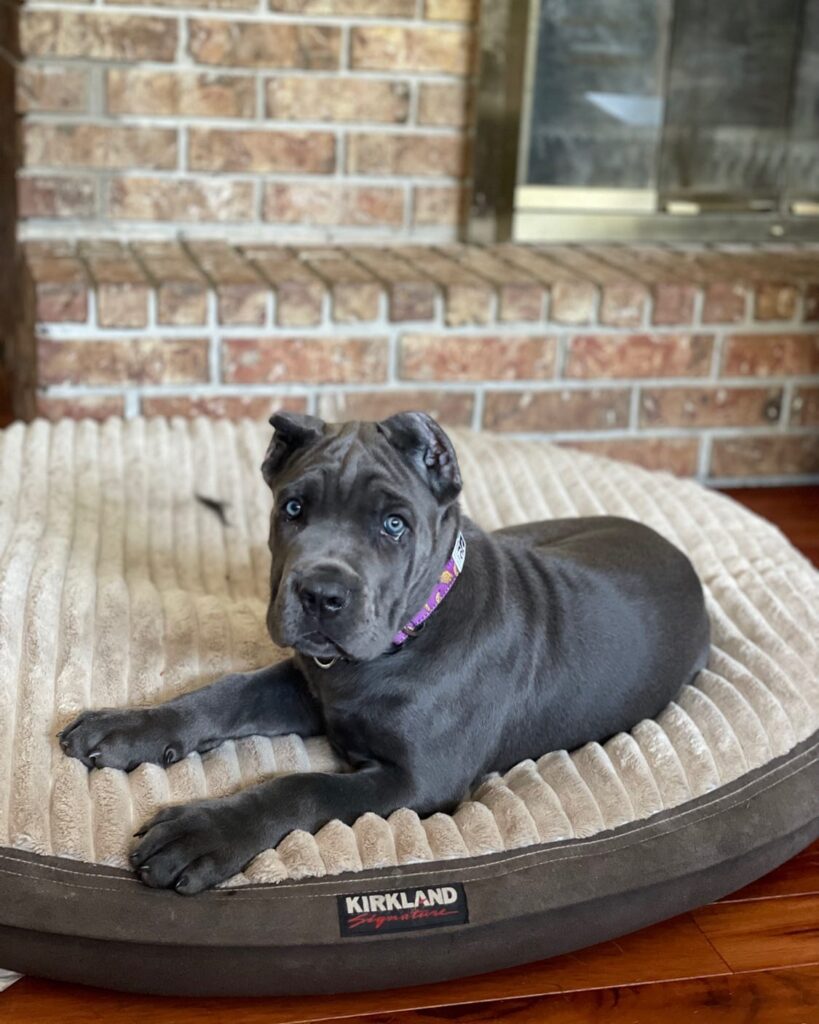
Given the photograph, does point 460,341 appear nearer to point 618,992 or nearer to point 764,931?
point 764,931

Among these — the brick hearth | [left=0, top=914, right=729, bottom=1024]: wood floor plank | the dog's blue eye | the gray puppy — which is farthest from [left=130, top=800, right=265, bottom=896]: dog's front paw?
the brick hearth

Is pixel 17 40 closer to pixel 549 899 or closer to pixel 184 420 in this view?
pixel 184 420

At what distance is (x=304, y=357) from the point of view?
3217mm

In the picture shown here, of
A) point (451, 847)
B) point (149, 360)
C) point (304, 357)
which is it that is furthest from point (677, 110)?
point (451, 847)

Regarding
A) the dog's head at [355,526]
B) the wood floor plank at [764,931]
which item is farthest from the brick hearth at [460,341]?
the wood floor plank at [764,931]

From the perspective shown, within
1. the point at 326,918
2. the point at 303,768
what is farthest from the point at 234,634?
the point at 326,918

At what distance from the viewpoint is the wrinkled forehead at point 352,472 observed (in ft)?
5.64

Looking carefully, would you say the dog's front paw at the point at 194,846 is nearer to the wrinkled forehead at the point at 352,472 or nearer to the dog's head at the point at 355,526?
the dog's head at the point at 355,526

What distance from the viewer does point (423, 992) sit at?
1.68 m

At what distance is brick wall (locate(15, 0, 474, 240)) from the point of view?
130 inches

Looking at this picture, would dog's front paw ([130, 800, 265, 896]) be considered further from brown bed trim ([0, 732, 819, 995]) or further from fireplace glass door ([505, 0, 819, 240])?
fireplace glass door ([505, 0, 819, 240])

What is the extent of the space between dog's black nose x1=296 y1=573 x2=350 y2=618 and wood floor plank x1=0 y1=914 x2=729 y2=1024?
457 mm

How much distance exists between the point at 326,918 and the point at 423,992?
178 millimetres

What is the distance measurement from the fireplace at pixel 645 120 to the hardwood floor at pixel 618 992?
2.24 meters
